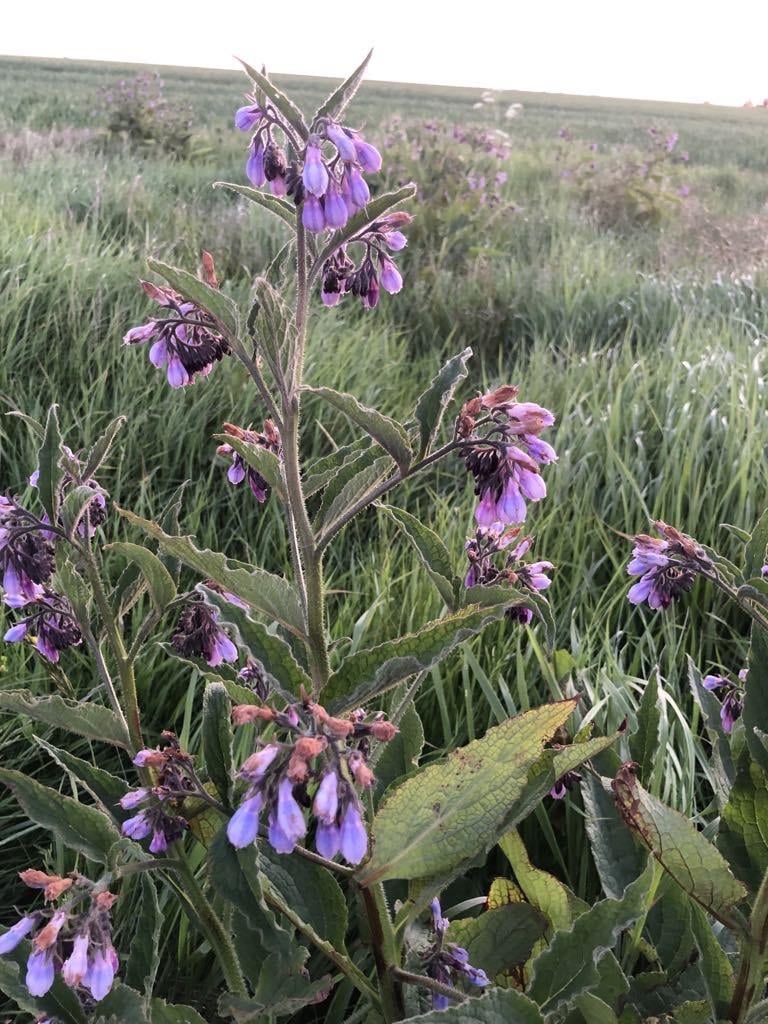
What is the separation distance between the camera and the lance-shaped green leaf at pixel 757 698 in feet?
4.24

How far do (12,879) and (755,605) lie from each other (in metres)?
1.77

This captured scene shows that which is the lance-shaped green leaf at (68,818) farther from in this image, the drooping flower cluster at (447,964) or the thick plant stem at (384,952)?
the drooping flower cluster at (447,964)

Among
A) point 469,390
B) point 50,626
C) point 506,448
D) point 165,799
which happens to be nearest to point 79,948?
point 165,799

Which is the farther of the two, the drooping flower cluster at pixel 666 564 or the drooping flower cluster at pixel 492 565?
→ the drooping flower cluster at pixel 492 565

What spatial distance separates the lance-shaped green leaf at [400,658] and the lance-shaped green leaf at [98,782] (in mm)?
466

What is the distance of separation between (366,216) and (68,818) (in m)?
0.93

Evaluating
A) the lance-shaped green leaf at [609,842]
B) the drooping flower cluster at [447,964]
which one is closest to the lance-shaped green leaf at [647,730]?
the lance-shaped green leaf at [609,842]

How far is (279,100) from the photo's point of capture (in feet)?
3.95

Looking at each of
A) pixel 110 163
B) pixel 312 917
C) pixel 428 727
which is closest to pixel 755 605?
pixel 312 917

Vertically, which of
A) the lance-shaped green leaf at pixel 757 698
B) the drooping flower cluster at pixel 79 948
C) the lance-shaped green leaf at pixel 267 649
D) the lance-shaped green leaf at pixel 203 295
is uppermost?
the lance-shaped green leaf at pixel 203 295

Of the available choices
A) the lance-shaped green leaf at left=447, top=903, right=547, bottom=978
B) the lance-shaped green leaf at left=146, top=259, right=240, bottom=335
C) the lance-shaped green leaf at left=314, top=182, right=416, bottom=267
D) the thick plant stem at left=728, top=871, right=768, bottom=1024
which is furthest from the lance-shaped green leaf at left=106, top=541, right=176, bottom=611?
the thick plant stem at left=728, top=871, right=768, bottom=1024

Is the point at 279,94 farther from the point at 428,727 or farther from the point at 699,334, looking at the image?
the point at 699,334

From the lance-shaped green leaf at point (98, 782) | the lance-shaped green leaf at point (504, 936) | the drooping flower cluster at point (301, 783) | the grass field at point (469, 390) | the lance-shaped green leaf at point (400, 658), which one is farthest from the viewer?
the grass field at point (469, 390)

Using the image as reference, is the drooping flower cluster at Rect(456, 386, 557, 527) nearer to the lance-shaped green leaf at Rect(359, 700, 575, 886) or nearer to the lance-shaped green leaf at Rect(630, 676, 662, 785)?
the lance-shaped green leaf at Rect(359, 700, 575, 886)
